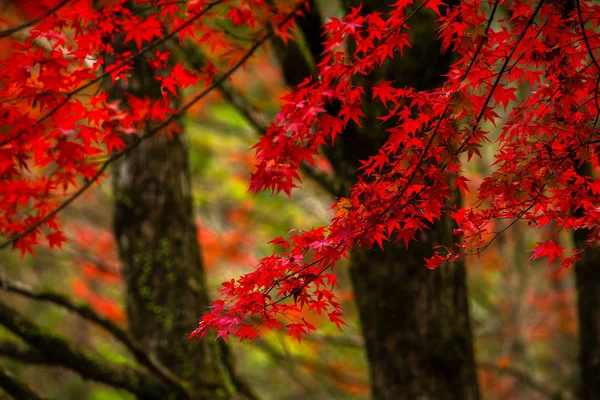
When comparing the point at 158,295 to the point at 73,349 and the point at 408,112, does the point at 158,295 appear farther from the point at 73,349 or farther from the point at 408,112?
the point at 408,112

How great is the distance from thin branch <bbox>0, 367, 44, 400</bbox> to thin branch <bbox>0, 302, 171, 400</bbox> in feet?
0.79

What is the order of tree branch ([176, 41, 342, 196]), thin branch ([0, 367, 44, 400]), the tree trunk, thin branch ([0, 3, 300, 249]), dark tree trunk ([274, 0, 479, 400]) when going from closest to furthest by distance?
1. thin branch ([0, 3, 300, 249])
2. thin branch ([0, 367, 44, 400])
3. dark tree trunk ([274, 0, 479, 400])
4. tree branch ([176, 41, 342, 196])
5. the tree trunk

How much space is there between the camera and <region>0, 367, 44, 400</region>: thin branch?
11.3ft

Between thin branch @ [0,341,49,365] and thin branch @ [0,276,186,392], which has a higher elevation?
thin branch @ [0,276,186,392]

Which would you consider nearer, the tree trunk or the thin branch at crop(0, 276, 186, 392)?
the thin branch at crop(0, 276, 186, 392)

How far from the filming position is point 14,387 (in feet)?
11.4

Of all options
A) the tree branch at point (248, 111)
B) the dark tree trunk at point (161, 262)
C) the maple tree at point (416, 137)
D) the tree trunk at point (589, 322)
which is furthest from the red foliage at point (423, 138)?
the tree trunk at point (589, 322)

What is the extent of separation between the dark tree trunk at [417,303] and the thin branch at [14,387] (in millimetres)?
2148

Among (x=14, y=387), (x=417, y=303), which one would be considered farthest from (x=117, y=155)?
(x=417, y=303)

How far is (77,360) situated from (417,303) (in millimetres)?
2168

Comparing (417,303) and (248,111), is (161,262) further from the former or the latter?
(417,303)

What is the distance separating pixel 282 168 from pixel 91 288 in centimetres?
948

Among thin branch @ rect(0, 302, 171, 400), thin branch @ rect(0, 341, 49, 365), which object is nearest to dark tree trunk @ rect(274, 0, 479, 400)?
thin branch @ rect(0, 302, 171, 400)

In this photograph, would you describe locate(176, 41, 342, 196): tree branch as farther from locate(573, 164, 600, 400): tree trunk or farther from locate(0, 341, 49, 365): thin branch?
locate(573, 164, 600, 400): tree trunk
